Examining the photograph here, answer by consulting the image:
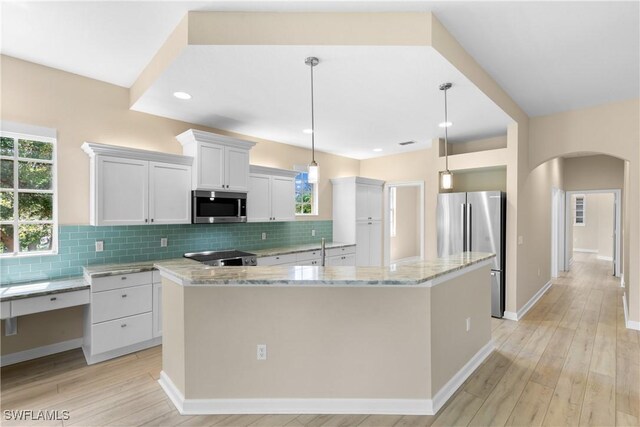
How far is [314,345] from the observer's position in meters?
2.21

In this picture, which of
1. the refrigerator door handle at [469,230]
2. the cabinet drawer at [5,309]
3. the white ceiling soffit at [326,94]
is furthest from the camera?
the refrigerator door handle at [469,230]

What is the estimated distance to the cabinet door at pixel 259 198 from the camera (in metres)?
4.58

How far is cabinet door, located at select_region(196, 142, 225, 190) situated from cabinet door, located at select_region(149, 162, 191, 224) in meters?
0.17

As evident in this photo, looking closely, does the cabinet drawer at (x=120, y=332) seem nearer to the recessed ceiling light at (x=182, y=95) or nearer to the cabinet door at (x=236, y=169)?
the cabinet door at (x=236, y=169)

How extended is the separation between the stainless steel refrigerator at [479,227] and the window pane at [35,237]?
16.4ft

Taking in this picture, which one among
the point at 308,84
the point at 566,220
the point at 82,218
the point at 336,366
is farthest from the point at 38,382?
the point at 566,220

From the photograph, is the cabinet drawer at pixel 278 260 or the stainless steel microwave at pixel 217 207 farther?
the cabinet drawer at pixel 278 260

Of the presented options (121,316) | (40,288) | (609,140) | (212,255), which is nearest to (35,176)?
(40,288)

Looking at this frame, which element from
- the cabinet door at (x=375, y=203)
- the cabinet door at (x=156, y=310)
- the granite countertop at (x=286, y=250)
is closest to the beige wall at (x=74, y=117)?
the cabinet door at (x=156, y=310)

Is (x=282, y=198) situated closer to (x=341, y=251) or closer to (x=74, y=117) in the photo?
(x=341, y=251)

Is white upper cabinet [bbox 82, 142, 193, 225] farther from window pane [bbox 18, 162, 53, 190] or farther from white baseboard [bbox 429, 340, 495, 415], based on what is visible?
white baseboard [bbox 429, 340, 495, 415]

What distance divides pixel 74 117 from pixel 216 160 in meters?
1.50

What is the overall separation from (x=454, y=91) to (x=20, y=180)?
14.6 ft

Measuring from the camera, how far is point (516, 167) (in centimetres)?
420
